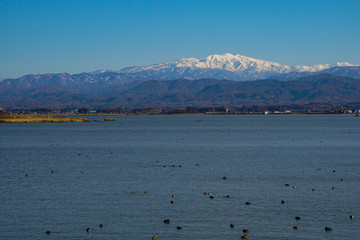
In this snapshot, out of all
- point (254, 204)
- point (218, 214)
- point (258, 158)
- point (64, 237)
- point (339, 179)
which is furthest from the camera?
point (258, 158)

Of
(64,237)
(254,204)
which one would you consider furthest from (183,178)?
(64,237)

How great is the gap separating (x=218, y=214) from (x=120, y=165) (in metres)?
23.8

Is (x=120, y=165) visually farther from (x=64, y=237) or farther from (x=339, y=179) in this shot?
(x=64, y=237)

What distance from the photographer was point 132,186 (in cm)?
3741

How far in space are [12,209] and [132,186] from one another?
9.48m

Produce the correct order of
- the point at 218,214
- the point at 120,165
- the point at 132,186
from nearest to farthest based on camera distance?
the point at 218,214, the point at 132,186, the point at 120,165

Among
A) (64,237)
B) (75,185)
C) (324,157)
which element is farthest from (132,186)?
(324,157)

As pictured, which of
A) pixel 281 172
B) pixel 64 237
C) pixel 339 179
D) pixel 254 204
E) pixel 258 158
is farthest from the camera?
pixel 258 158

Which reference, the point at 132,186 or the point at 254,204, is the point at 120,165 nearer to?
the point at 132,186

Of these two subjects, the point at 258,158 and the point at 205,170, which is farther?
the point at 258,158

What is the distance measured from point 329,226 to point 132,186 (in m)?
15.3

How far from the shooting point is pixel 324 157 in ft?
189

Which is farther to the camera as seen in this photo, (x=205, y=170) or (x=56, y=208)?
(x=205, y=170)

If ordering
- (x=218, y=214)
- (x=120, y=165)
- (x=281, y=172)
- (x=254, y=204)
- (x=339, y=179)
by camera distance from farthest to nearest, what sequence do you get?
(x=120, y=165)
(x=281, y=172)
(x=339, y=179)
(x=254, y=204)
(x=218, y=214)
